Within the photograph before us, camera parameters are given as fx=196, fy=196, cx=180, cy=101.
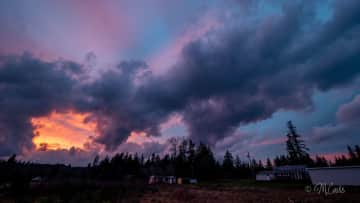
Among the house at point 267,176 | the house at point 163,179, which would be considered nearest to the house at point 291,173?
the house at point 267,176

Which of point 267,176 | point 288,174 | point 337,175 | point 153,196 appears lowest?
point 153,196

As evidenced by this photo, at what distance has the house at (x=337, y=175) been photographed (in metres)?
28.7

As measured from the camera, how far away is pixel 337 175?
30641 millimetres

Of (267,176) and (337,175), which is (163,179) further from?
(337,175)

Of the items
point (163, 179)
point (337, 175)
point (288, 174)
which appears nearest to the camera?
point (337, 175)

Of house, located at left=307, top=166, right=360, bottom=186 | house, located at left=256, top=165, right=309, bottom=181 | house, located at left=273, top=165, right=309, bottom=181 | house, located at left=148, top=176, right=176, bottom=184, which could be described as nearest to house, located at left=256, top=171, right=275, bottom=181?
house, located at left=256, top=165, right=309, bottom=181

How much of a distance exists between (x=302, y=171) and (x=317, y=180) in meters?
18.6

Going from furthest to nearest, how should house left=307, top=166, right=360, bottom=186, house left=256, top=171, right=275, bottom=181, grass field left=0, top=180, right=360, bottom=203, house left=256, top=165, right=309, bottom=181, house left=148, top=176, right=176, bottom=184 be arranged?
house left=148, top=176, right=176, bottom=184 → house left=256, top=171, right=275, bottom=181 → house left=256, top=165, right=309, bottom=181 → house left=307, top=166, right=360, bottom=186 → grass field left=0, top=180, right=360, bottom=203

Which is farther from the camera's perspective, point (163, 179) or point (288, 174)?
point (163, 179)

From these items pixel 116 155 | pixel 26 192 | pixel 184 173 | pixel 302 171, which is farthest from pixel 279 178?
pixel 116 155

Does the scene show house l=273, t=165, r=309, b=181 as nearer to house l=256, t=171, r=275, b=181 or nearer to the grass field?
house l=256, t=171, r=275, b=181

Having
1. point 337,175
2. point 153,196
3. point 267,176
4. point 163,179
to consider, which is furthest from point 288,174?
point 153,196

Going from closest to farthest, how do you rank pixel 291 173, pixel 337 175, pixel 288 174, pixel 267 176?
pixel 337 175 < pixel 291 173 < pixel 288 174 < pixel 267 176

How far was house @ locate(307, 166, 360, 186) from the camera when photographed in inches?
1132
